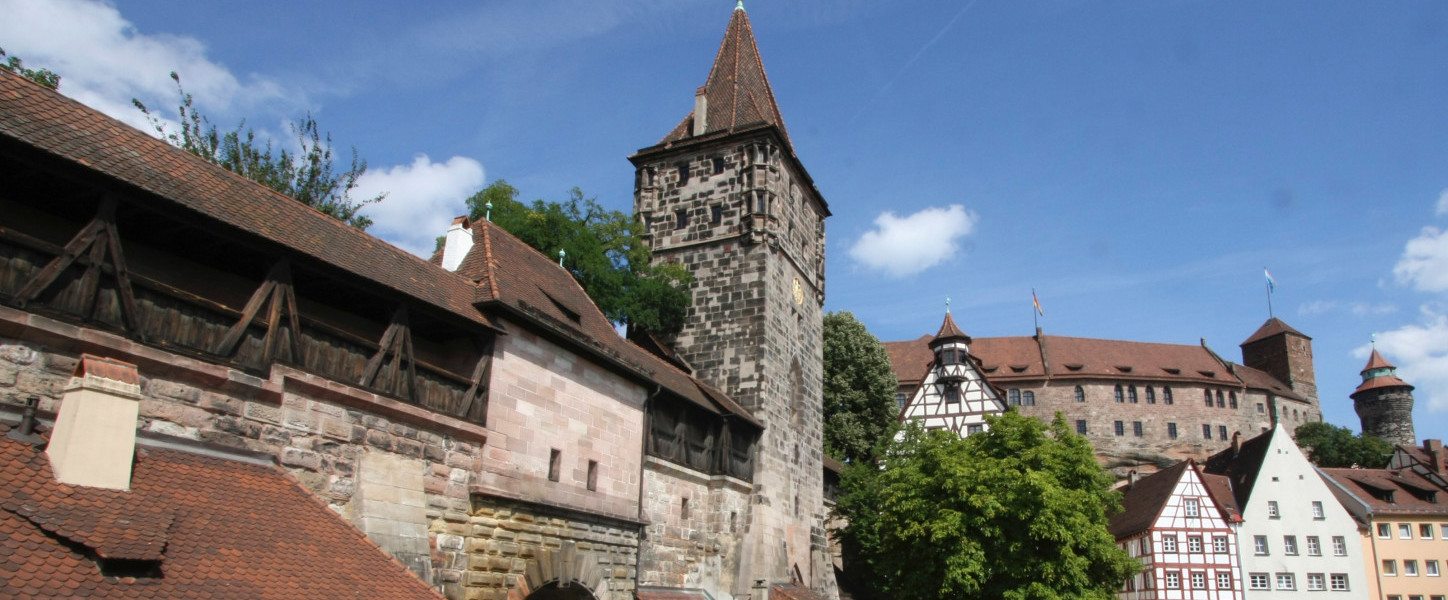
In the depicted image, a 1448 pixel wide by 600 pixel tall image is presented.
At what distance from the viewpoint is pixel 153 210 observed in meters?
9.72

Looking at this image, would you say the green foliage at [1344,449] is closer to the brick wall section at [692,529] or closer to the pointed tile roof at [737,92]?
the pointed tile roof at [737,92]

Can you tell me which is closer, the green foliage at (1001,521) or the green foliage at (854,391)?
the green foliage at (1001,521)

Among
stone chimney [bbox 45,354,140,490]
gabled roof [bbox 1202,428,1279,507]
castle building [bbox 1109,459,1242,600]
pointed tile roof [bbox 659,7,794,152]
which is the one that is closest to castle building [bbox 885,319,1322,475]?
gabled roof [bbox 1202,428,1279,507]

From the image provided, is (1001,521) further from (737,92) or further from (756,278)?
(737,92)

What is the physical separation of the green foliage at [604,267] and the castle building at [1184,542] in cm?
2289

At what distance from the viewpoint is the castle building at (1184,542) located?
38.1 meters

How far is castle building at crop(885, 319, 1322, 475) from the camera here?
2586 inches

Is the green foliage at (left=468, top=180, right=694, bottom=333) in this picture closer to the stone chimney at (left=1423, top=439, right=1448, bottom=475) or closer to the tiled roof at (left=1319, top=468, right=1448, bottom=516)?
the tiled roof at (left=1319, top=468, right=1448, bottom=516)

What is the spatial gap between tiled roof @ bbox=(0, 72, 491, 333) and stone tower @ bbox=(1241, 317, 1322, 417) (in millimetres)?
77663

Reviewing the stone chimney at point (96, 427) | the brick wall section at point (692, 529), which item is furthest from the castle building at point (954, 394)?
the stone chimney at point (96, 427)

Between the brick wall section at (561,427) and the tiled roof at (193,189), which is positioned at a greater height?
the tiled roof at (193,189)

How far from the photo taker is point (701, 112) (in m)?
27.8

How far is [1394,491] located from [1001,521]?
30511 mm

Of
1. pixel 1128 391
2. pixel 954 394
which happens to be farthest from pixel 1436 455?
pixel 954 394
